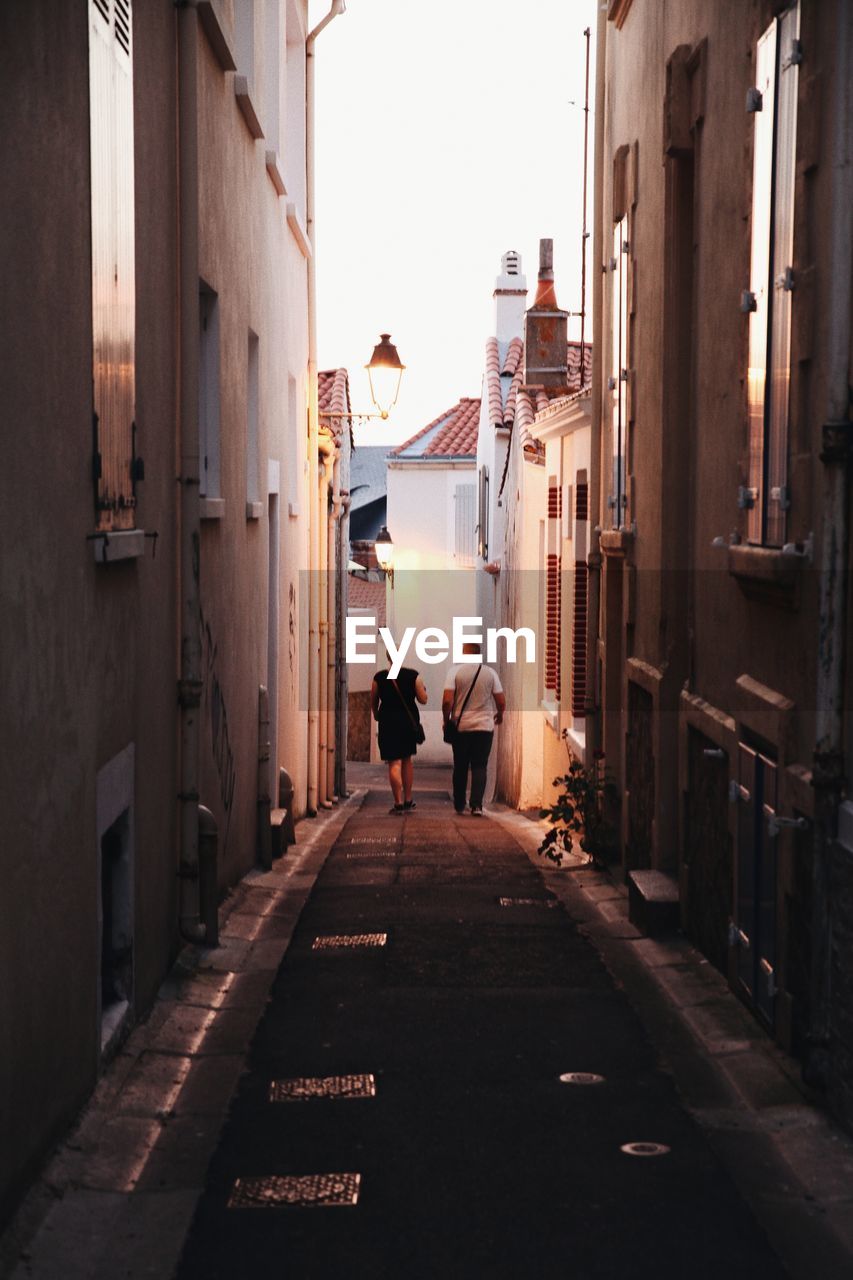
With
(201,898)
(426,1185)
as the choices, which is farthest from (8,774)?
(201,898)

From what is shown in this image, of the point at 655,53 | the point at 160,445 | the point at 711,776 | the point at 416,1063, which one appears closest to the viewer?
the point at 416,1063

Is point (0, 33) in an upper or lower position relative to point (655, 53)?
lower

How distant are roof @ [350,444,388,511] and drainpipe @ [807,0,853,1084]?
50.8m

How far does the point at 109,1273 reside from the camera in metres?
4.65

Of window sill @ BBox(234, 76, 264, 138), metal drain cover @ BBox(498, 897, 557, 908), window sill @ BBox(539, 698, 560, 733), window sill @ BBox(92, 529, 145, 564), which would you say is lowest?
metal drain cover @ BBox(498, 897, 557, 908)

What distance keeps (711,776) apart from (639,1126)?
104 inches

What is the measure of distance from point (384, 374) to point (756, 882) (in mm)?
11585

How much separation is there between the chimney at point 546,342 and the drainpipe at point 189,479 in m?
13.9

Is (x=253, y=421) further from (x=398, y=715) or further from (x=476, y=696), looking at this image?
(x=476, y=696)

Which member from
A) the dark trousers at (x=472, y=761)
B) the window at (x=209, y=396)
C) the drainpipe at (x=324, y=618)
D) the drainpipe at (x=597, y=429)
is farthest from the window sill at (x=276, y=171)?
the dark trousers at (x=472, y=761)

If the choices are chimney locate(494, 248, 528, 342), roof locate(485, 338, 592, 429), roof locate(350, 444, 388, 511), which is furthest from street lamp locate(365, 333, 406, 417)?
roof locate(350, 444, 388, 511)

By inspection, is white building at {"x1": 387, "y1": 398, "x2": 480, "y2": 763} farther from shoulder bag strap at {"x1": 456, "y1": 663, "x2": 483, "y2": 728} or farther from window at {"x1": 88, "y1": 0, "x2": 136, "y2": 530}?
window at {"x1": 88, "y1": 0, "x2": 136, "y2": 530}

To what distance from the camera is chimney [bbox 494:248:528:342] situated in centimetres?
3375

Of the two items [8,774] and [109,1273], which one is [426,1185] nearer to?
[109,1273]
